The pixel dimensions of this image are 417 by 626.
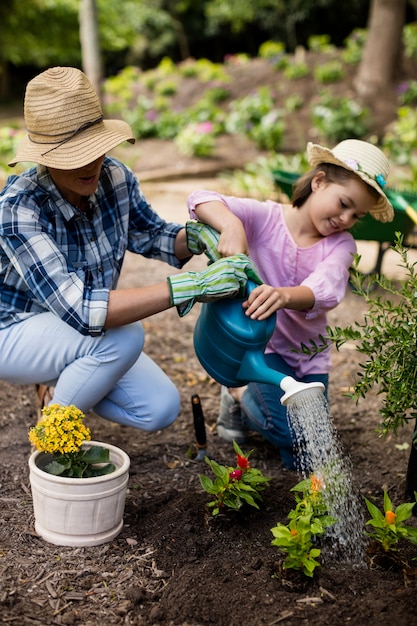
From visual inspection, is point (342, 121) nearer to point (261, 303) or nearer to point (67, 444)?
point (261, 303)

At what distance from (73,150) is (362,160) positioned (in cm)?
95

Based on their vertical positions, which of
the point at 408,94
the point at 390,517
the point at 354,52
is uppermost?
the point at 390,517

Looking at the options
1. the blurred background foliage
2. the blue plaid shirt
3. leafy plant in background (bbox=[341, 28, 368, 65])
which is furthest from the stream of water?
the blurred background foliage

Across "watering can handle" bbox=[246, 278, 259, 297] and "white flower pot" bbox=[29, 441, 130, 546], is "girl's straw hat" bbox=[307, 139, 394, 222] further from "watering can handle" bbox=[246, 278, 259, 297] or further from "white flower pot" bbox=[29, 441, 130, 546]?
"white flower pot" bbox=[29, 441, 130, 546]

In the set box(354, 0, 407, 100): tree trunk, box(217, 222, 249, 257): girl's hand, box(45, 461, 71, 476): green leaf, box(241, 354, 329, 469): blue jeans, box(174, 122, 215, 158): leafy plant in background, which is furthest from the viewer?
box(354, 0, 407, 100): tree trunk

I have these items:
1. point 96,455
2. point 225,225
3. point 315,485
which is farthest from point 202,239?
point 315,485

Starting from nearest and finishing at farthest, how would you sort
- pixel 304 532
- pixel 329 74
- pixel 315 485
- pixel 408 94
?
pixel 304 532, pixel 315 485, pixel 408 94, pixel 329 74

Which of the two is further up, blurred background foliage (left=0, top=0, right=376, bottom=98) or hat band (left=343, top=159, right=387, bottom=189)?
hat band (left=343, top=159, right=387, bottom=189)

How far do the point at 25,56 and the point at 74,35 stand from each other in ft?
9.55

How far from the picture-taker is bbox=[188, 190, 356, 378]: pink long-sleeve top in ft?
8.05

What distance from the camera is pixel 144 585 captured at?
187cm

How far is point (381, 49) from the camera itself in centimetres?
932

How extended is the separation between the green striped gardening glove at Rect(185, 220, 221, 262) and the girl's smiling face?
0.39m

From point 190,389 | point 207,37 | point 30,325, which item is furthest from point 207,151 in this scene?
point 207,37
